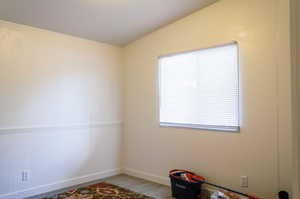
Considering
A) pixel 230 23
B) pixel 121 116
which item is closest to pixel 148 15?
pixel 230 23

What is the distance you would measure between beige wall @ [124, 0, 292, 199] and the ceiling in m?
0.32

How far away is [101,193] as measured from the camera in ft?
10.5

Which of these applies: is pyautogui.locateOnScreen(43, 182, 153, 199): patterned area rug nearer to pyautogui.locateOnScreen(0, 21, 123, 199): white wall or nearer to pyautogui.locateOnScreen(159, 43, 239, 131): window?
pyautogui.locateOnScreen(0, 21, 123, 199): white wall

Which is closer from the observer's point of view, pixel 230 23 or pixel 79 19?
pixel 230 23

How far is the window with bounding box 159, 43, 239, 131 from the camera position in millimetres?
2904

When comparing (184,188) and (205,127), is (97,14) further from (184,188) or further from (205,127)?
(184,188)

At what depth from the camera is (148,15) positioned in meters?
3.23

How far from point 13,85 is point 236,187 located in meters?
3.18

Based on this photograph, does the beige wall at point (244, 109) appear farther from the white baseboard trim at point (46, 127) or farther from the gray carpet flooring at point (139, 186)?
the white baseboard trim at point (46, 127)

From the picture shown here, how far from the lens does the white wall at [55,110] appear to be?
2.96 metres

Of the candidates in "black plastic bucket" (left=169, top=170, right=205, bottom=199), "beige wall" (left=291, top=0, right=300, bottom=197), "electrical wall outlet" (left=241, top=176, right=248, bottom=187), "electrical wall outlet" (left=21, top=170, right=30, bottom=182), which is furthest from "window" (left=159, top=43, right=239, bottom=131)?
"beige wall" (left=291, top=0, right=300, bottom=197)

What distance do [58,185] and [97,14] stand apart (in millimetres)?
2567

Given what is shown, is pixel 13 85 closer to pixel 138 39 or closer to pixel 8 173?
pixel 8 173

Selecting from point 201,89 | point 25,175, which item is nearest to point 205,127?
point 201,89
